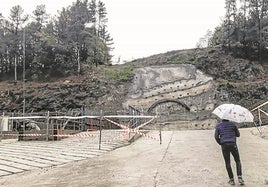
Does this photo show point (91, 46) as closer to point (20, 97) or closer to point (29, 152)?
point (20, 97)

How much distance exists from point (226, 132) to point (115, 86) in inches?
1582

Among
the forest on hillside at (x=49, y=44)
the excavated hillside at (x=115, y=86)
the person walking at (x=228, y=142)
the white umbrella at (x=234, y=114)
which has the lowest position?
the person walking at (x=228, y=142)

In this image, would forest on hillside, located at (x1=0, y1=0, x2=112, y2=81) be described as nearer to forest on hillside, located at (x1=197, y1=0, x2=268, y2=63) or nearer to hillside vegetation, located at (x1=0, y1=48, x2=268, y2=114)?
hillside vegetation, located at (x1=0, y1=48, x2=268, y2=114)

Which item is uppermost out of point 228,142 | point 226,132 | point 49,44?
point 49,44

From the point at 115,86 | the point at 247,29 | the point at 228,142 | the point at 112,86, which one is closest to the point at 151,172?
the point at 228,142

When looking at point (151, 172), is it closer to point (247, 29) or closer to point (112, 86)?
point (112, 86)

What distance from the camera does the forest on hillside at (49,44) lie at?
53.8 metres

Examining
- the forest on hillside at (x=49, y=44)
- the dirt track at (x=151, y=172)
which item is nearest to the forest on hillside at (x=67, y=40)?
the forest on hillside at (x=49, y=44)

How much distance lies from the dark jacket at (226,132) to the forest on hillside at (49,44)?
45907 millimetres

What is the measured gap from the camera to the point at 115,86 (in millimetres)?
47094

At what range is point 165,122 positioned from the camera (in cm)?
3666

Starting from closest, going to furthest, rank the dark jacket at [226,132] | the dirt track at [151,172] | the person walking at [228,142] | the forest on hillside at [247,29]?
the person walking at [228,142], the dark jacket at [226,132], the dirt track at [151,172], the forest on hillside at [247,29]

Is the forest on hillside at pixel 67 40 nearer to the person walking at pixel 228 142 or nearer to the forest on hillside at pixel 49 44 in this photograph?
the forest on hillside at pixel 49 44

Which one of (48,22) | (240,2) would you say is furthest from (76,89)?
(240,2)
